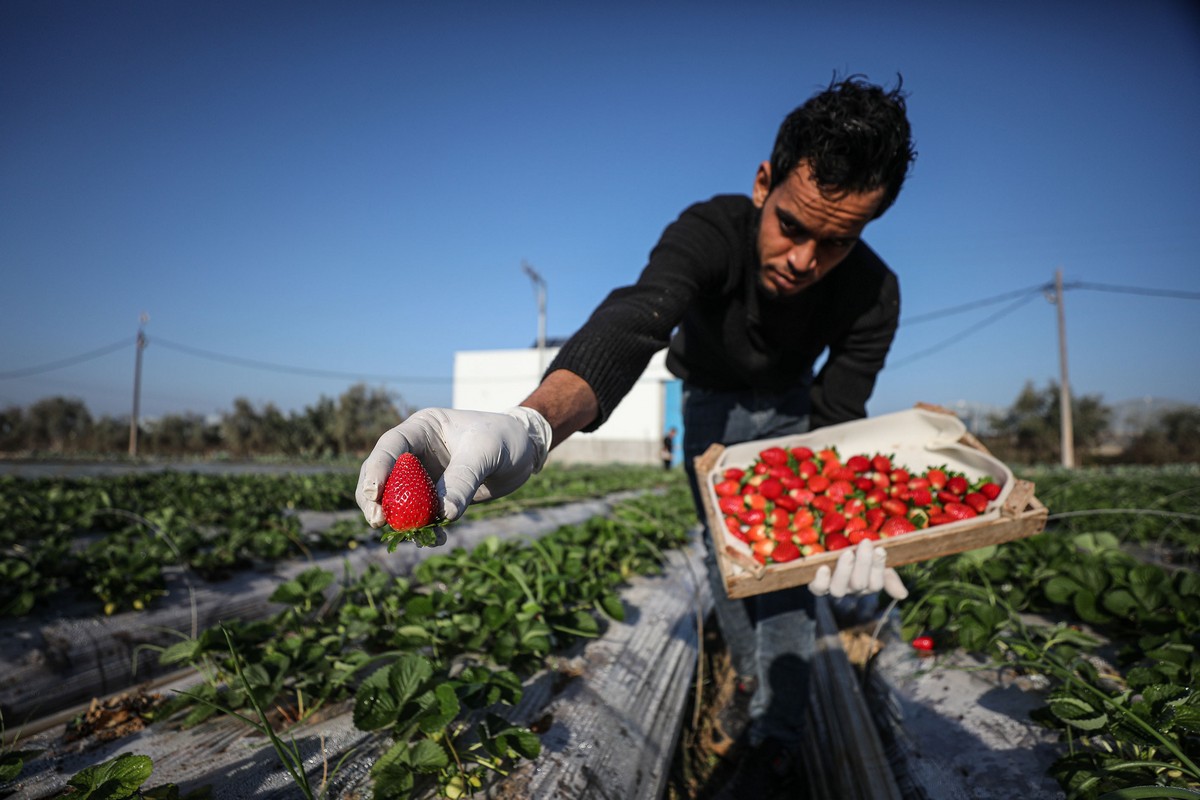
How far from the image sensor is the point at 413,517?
0.73m

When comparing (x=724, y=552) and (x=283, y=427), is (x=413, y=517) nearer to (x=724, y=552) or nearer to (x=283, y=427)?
(x=724, y=552)

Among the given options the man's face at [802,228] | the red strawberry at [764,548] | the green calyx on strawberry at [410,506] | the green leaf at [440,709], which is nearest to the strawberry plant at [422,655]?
the green leaf at [440,709]

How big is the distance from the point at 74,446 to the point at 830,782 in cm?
2902

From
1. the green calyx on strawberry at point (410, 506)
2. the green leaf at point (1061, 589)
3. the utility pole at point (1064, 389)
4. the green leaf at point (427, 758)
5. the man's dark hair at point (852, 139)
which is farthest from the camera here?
the utility pole at point (1064, 389)

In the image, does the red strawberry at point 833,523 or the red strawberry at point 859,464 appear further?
the red strawberry at point 859,464

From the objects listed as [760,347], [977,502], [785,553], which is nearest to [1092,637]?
[977,502]

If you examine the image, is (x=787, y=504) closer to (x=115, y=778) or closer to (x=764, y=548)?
(x=764, y=548)

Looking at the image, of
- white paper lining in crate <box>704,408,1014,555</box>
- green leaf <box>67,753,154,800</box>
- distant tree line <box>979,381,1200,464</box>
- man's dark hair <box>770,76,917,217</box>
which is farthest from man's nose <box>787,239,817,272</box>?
distant tree line <box>979,381,1200,464</box>

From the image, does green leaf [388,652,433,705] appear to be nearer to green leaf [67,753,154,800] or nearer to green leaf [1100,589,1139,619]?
green leaf [67,753,154,800]

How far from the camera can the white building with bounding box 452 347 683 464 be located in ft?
83.4

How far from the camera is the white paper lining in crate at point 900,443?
83.7 inches

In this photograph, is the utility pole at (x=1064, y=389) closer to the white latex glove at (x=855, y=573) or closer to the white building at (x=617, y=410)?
the white building at (x=617, y=410)

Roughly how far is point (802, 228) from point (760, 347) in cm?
50

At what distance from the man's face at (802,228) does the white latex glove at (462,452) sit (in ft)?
3.19
